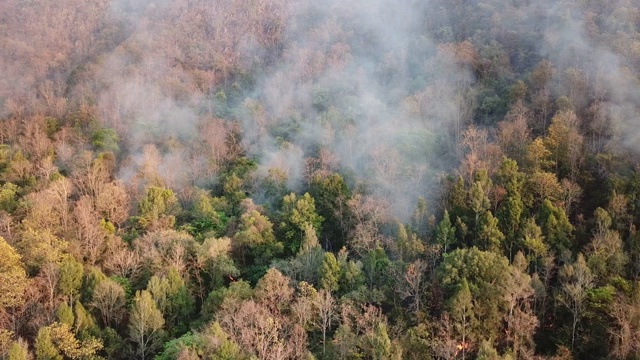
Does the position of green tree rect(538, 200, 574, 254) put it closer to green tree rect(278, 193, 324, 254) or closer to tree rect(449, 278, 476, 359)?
tree rect(449, 278, 476, 359)

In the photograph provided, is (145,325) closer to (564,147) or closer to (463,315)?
(463,315)

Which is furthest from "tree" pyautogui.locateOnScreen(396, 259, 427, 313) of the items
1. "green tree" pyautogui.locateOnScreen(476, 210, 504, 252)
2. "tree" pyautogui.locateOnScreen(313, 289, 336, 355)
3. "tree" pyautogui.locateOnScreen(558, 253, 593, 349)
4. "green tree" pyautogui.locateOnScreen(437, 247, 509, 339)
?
"tree" pyautogui.locateOnScreen(558, 253, 593, 349)

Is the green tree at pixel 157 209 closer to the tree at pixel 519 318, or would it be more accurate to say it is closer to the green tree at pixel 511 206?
the green tree at pixel 511 206

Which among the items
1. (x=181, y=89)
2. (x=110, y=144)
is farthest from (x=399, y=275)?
(x=181, y=89)

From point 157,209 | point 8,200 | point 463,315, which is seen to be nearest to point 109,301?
point 157,209

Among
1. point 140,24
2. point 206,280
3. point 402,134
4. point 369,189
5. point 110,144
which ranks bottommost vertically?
point 206,280

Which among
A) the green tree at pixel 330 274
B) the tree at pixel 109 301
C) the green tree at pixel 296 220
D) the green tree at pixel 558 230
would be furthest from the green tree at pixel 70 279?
the green tree at pixel 558 230

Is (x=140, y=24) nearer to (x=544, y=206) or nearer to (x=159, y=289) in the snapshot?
(x=159, y=289)
